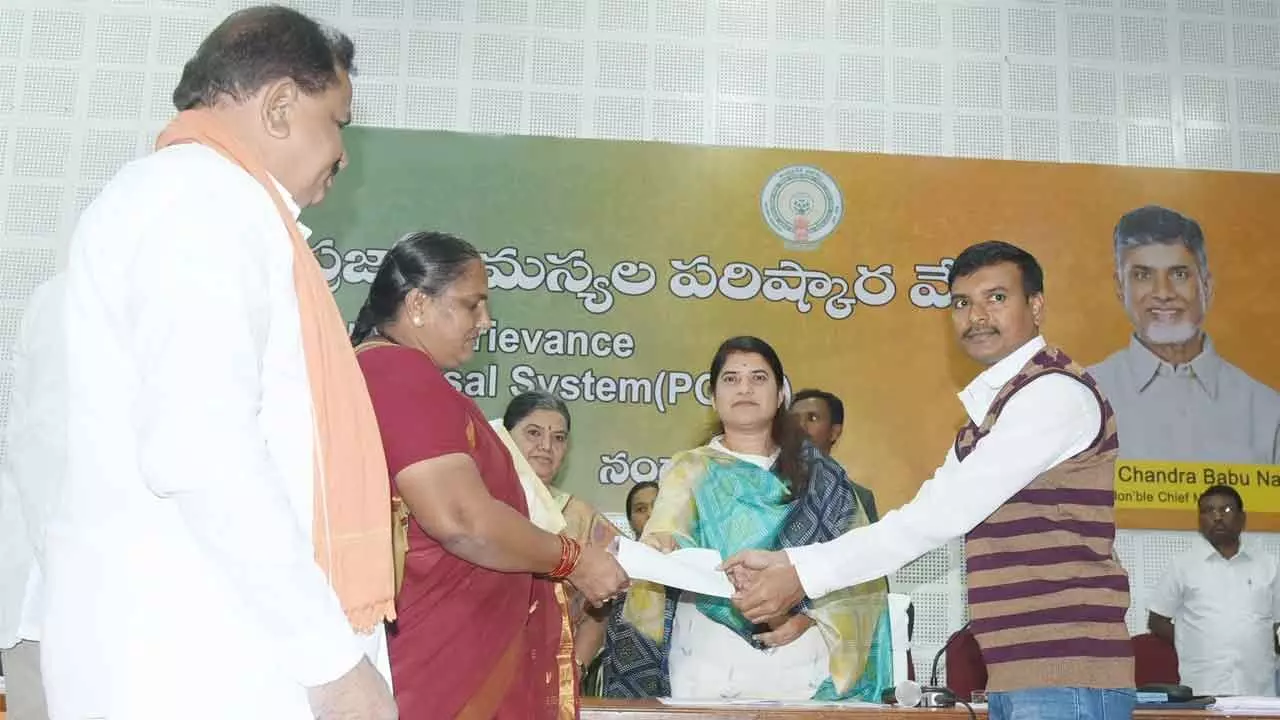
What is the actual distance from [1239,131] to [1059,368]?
14.0 feet

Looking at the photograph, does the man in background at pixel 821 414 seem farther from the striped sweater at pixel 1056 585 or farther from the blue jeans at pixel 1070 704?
the blue jeans at pixel 1070 704

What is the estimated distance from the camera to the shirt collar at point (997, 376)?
278cm

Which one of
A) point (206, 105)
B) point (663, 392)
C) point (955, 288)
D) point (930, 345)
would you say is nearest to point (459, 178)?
point (663, 392)

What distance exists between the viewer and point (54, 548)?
1387 mm

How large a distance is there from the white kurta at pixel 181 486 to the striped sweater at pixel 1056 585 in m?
1.52

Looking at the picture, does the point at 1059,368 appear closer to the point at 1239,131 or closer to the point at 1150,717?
the point at 1150,717

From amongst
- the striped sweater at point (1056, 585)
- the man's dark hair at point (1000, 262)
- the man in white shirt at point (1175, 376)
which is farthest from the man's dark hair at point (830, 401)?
the striped sweater at point (1056, 585)

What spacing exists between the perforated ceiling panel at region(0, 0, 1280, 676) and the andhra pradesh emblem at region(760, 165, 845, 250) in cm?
22

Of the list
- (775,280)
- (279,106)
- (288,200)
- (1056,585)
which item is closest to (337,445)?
(288,200)

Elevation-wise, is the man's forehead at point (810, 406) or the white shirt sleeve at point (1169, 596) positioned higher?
the man's forehead at point (810, 406)

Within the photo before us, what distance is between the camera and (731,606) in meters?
4.05

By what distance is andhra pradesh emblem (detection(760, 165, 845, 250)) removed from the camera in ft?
18.9

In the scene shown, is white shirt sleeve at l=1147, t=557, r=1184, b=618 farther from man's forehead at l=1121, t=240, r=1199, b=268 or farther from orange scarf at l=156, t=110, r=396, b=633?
orange scarf at l=156, t=110, r=396, b=633

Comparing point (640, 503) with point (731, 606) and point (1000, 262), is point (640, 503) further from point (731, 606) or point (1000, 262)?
point (1000, 262)
